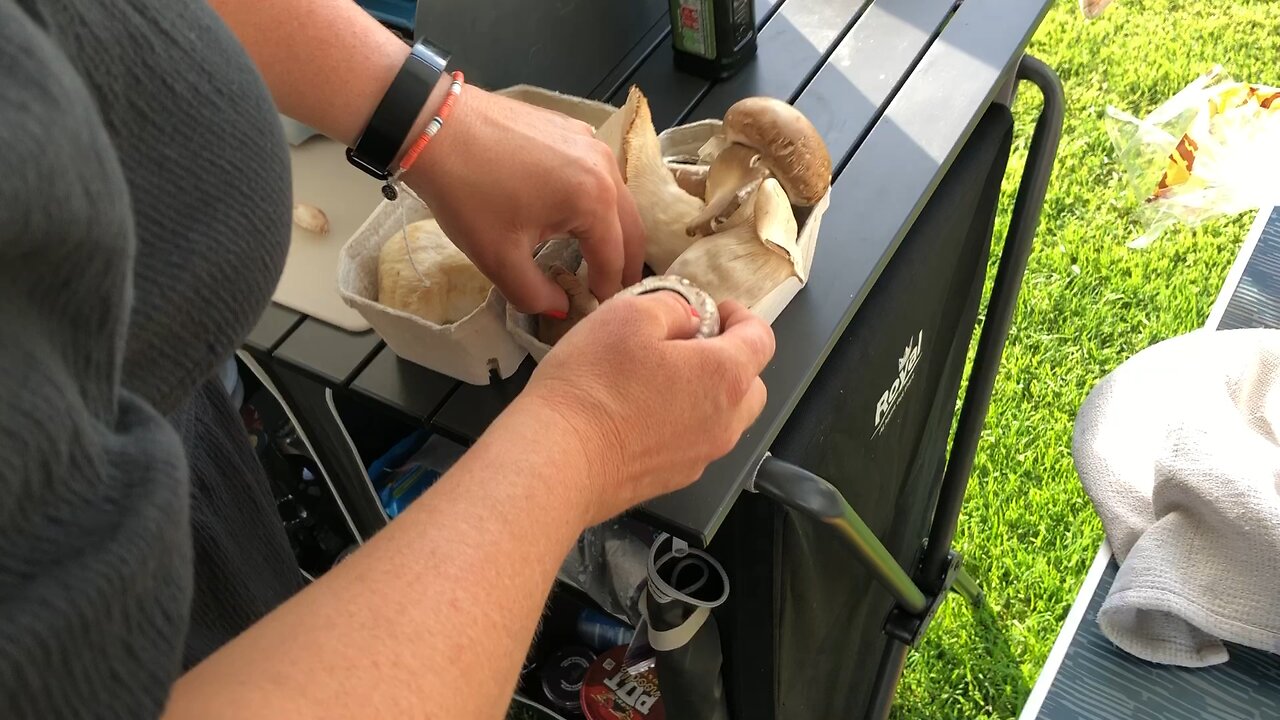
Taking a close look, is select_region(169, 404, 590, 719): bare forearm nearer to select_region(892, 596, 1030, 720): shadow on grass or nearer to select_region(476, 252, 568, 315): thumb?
select_region(476, 252, 568, 315): thumb

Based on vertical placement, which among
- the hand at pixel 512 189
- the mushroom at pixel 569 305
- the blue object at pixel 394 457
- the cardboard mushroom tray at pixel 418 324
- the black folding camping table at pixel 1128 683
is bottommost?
the blue object at pixel 394 457

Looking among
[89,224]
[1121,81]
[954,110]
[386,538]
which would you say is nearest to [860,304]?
[954,110]

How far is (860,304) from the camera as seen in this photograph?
80 cm

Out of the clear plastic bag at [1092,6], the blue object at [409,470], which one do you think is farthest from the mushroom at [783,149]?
the clear plastic bag at [1092,6]

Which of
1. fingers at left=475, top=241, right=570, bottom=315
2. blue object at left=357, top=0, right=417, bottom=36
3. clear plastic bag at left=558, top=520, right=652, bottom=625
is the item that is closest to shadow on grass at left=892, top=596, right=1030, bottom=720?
clear plastic bag at left=558, top=520, right=652, bottom=625

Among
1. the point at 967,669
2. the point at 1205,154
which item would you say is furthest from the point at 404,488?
the point at 1205,154

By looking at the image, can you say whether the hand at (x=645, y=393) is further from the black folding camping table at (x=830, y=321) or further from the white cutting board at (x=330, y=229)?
the white cutting board at (x=330, y=229)

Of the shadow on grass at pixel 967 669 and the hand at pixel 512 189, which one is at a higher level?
the hand at pixel 512 189

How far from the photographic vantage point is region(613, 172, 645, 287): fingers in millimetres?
708

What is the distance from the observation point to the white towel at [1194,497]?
3.35 ft

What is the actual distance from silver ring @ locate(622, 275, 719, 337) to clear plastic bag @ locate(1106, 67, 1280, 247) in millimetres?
1660

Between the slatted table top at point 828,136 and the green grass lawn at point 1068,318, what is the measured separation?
3.16ft

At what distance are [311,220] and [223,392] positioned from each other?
0.25 metres

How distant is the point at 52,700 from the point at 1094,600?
112cm
